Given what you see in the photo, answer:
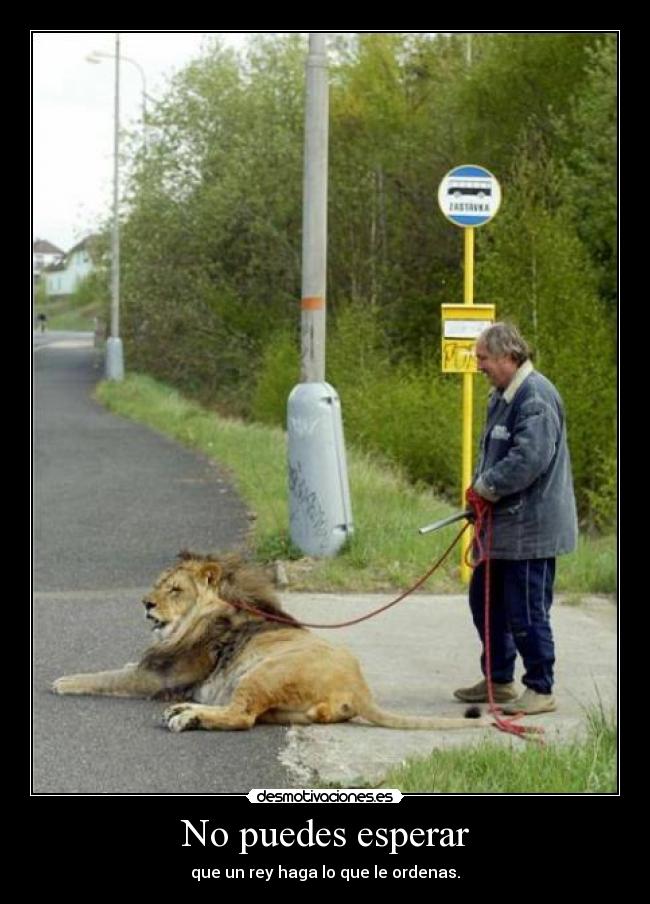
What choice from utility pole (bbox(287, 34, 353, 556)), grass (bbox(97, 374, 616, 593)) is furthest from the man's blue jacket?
utility pole (bbox(287, 34, 353, 556))

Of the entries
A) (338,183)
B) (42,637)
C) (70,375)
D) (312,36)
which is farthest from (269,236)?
(42,637)

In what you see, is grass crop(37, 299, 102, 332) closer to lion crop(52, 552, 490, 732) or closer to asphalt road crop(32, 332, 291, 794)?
asphalt road crop(32, 332, 291, 794)

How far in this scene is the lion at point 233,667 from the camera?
302 inches

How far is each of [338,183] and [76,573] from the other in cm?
2698

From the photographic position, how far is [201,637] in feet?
26.6

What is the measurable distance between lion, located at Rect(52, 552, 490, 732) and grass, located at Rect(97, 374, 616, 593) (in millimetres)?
3180

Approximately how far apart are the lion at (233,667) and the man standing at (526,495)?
51 cm

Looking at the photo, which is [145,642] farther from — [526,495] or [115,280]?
[115,280]

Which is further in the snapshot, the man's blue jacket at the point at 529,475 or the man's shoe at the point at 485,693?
the man's shoe at the point at 485,693

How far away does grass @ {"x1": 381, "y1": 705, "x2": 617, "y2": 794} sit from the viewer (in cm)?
632

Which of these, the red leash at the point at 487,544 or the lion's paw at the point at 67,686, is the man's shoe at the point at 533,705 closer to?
the red leash at the point at 487,544

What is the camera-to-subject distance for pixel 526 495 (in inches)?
317

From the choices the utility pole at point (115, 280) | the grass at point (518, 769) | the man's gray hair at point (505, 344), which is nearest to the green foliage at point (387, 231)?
the utility pole at point (115, 280)
